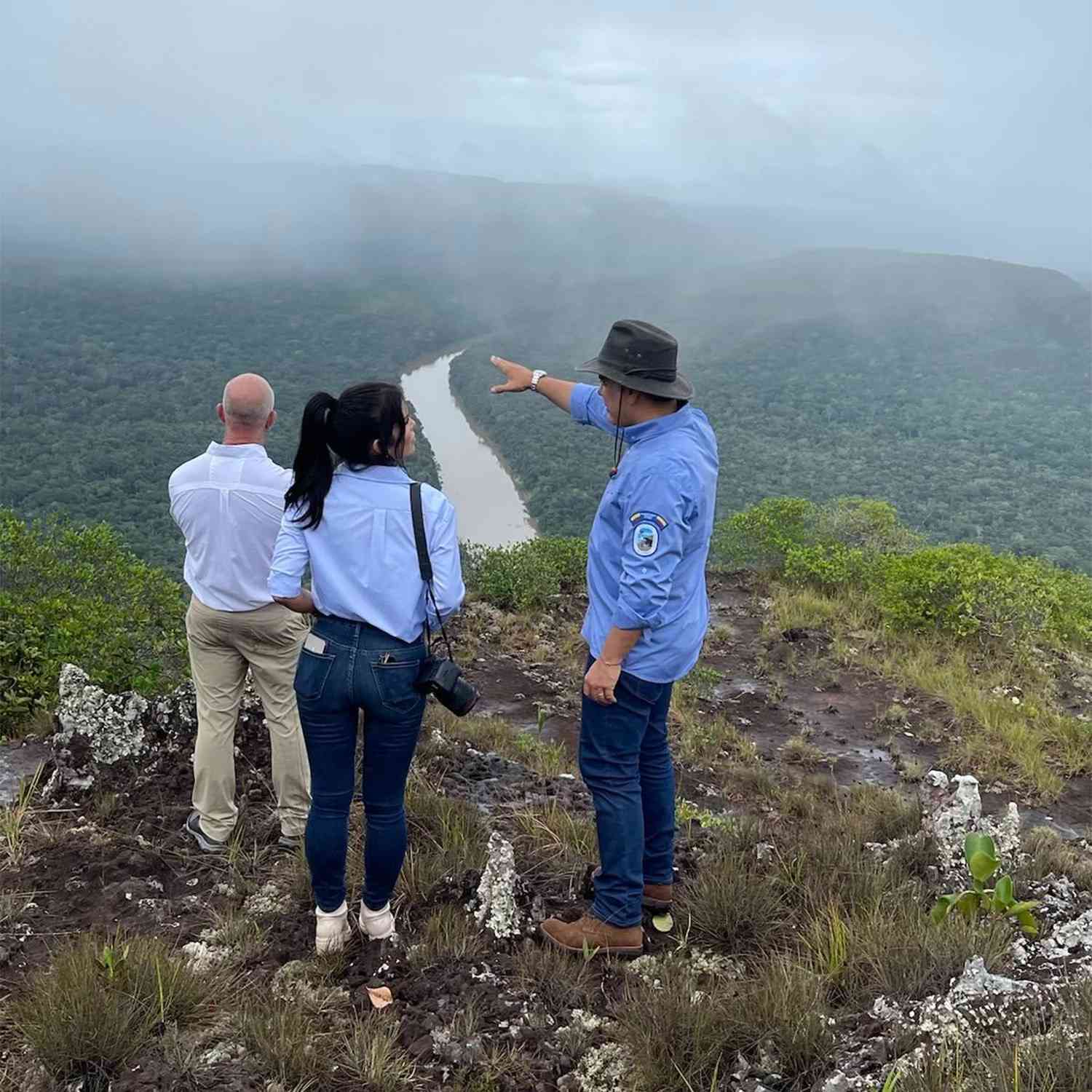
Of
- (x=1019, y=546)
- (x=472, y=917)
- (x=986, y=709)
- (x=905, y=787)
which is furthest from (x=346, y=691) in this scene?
(x=1019, y=546)

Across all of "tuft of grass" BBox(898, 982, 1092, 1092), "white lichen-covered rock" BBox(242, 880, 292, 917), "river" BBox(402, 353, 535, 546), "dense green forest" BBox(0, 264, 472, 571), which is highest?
"tuft of grass" BBox(898, 982, 1092, 1092)

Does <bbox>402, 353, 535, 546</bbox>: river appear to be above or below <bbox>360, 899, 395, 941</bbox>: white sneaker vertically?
below

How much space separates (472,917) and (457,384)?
53255 millimetres

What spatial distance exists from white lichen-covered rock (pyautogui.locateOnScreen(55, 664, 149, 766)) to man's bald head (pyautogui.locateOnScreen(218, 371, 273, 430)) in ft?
5.79

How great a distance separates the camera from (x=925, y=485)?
3675 cm

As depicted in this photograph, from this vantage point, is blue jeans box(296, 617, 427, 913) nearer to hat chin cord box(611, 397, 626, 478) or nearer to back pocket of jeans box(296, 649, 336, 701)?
back pocket of jeans box(296, 649, 336, 701)

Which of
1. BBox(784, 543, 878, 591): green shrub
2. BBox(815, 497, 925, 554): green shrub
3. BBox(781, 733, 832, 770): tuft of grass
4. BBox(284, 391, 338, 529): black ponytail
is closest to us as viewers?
BBox(284, 391, 338, 529): black ponytail

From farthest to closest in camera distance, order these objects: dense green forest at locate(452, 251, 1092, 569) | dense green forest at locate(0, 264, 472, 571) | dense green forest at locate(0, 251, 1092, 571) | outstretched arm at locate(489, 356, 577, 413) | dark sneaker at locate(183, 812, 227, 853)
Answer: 1. dense green forest at locate(452, 251, 1092, 569)
2. dense green forest at locate(0, 251, 1092, 571)
3. dense green forest at locate(0, 264, 472, 571)
4. dark sneaker at locate(183, 812, 227, 853)
5. outstretched arm at locate(489, 356, 577, 413)

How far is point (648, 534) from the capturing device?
2.73 m

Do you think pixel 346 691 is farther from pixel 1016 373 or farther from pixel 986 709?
pixel 1016 373

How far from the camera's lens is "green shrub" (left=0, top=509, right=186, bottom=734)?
211 inches

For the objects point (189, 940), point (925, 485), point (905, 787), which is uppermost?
point (189, 940)

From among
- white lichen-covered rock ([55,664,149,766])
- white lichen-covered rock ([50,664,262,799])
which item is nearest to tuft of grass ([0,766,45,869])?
white lichen-covered rock ([50,664,262,799])

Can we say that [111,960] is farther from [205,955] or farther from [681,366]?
[681,366]
